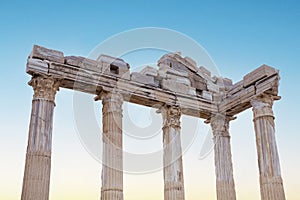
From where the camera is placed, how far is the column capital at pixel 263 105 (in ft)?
65.8

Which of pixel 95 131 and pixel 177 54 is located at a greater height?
pixel 177 54

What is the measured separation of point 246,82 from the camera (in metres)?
21.2

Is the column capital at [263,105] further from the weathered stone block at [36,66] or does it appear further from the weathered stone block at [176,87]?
the weathered stone block at [36,66]

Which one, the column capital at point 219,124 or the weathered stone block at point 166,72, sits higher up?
the weathered stone block at point 166,72

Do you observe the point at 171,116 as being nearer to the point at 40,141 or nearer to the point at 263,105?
the point at 263,105

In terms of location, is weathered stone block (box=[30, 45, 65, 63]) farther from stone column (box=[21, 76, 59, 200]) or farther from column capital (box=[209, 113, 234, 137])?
column capital (box=[209, 113, 234, 137])

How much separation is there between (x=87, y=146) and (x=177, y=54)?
747 cm

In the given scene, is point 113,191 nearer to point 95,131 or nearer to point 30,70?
point 95,131

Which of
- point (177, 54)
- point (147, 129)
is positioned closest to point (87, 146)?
Result: point (147, 129)

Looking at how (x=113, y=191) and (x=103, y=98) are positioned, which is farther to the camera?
(x=103, y=98)

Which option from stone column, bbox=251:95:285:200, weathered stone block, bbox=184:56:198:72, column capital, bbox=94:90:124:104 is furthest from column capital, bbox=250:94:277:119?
column capital, bbox=94:90:124:104

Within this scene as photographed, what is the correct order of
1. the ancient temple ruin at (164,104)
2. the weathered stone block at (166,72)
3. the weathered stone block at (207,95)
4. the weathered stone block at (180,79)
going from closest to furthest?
the ancient temple ruin at (164,104)
the weathered stone block at (166,72)
the weathered stone block at (180,79)
the weathered stone block at (207,95)

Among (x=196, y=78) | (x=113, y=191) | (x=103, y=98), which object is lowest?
(x=113, y=191)

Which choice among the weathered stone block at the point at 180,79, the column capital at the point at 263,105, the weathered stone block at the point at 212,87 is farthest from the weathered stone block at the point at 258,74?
the weathered stone block at the point at 180,79
